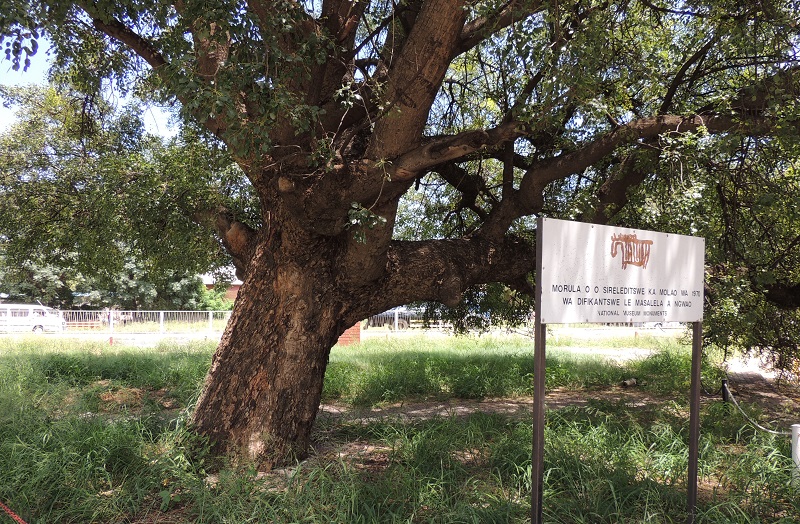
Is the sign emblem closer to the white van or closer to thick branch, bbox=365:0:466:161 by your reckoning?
thick branch, bbox=365:0:466:161

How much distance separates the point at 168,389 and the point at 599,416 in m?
7.30


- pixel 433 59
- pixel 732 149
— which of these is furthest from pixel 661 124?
→ pixel 433 59

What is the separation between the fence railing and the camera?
2533cm

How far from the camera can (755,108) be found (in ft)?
19.6

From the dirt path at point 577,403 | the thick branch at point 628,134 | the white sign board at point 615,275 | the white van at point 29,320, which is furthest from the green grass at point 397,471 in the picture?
the white van at point 29,320

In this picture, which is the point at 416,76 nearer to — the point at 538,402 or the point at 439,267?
the point at 439,267

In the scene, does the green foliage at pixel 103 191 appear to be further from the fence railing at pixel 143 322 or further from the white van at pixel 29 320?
the white van at pixel 29 320

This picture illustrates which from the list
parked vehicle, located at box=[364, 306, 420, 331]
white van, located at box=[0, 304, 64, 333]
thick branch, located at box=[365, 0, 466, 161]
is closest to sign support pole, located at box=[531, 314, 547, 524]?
thick branch, located at box=[365, 0, 466, 161]

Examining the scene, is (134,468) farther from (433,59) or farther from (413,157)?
(433,59)

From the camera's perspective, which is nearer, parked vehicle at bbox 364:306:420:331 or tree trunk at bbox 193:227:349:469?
tree trunk at bbox 193:227:349:469

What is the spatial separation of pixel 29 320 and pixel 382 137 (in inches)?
1111

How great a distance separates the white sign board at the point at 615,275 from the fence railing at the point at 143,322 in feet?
76.2

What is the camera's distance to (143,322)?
2588 centimetres

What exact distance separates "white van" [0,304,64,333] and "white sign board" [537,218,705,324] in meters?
28.1
